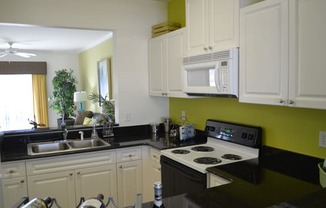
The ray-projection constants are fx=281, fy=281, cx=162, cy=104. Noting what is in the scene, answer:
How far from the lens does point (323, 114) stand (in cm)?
192

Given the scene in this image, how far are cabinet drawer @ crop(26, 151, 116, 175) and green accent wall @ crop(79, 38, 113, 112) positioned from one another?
10.8ft

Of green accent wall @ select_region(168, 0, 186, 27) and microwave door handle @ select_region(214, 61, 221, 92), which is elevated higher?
green accent wall @ select_region(168, 0, 186, 27)

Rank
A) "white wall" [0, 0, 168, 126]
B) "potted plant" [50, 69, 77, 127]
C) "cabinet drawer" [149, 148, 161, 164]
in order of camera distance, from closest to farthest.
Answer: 1. "cabinet drawer" [149, 148, 161, 164]
2. "white wall" [0, 0, 168, 126]
3. "potted plant" [50, 69, 77, 127]

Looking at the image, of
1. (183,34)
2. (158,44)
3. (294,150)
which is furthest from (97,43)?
(294,150)

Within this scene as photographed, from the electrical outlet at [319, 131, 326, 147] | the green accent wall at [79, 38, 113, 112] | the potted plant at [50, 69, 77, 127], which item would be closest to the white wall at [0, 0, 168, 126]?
the electrical outlet at [319, 131, 326, 147]

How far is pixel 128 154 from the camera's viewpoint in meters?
3.06

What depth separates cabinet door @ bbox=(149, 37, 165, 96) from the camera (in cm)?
332

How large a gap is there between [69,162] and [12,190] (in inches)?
21.3

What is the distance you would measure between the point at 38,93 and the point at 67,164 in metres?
5.69

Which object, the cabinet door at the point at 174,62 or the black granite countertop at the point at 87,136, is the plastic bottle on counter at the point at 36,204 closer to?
the black granite countertop at the point at 87,136

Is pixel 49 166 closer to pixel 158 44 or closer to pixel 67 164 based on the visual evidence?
pixel 67 164

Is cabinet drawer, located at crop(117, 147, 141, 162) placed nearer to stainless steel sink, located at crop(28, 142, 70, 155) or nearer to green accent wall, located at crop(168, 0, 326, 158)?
stainless steel sink, located at crop(28, 142, 70, 155)

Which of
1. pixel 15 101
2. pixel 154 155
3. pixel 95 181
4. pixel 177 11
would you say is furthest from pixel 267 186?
pixel 15 101

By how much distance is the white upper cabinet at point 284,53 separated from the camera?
5.30 ft
